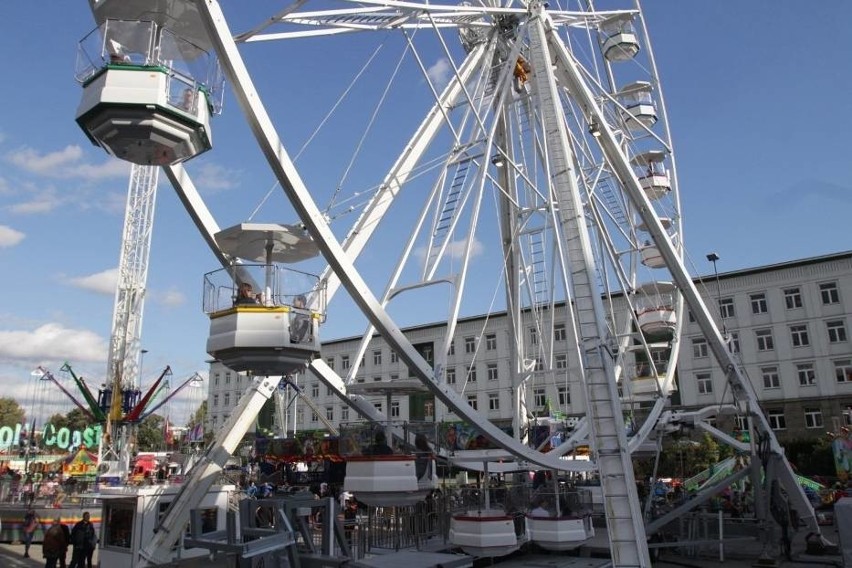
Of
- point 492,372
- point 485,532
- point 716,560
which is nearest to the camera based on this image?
point 485,532

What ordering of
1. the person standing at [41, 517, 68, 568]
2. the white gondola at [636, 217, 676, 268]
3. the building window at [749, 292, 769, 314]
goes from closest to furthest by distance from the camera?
the person standing at [41, 517, 68, 568]
the white gondola at [636, 217, 676, 268]
the building window at [749, 292, 769, 314]

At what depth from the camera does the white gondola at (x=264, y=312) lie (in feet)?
37.3

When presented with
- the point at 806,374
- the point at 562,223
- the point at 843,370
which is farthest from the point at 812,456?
the point at 562,223

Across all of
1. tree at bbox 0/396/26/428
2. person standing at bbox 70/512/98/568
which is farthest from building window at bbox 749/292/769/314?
tree at bbox 0/396/26/428

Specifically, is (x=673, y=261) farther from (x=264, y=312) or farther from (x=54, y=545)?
(x=54, y=545)

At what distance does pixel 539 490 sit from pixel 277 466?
14.4 m

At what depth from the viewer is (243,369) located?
1189 centimetres

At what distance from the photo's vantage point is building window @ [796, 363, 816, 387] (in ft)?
138

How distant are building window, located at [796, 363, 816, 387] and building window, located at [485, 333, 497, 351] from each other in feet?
68.4

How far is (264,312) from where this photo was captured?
11.5 meters

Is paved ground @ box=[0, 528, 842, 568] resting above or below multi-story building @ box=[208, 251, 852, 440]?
below

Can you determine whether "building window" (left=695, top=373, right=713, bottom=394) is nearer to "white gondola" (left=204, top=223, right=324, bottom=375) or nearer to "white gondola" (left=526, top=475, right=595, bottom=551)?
"white gondola" (left=526, top=475, right=595, bottom=551)

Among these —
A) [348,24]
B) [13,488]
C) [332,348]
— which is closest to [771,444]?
[348,24]

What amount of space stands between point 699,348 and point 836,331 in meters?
7.84
